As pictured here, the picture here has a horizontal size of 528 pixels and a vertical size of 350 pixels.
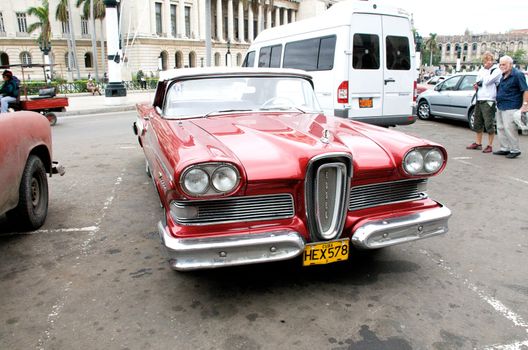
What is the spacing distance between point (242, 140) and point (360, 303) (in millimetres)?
1435

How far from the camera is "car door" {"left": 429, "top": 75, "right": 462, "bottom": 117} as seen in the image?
12.4 m

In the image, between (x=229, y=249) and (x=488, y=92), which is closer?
(x=229, y=249)

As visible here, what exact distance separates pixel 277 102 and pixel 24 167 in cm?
251

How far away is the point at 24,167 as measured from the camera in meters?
4.22

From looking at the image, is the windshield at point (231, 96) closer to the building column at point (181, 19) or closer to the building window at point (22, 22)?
the building column at point (181, 19)

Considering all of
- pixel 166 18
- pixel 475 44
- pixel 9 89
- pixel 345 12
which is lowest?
pixel 9 89

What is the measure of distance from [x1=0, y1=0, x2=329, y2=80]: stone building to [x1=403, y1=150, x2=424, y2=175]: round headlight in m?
52.9

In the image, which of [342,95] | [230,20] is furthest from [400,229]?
[230,20]

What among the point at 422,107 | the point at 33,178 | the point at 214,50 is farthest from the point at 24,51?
the point at 33,178

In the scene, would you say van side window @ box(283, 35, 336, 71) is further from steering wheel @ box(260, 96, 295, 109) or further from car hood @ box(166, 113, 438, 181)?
car hood @ box(166, 113, 438, 181)

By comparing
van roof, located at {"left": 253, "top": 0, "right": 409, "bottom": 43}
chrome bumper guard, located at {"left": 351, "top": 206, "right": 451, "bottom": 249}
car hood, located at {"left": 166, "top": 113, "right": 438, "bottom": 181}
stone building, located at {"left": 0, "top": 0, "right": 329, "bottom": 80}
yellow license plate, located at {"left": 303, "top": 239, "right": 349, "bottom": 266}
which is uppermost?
stone building, located at {"left": 0, "top": 0, "right": 329, "bottom": 80}

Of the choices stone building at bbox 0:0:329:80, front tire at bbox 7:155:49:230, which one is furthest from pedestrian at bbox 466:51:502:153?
stone building at bbox 0:0:329:80

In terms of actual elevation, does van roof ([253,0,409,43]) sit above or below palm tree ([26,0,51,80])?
below

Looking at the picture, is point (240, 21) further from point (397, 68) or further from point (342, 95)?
point (342, 95)
